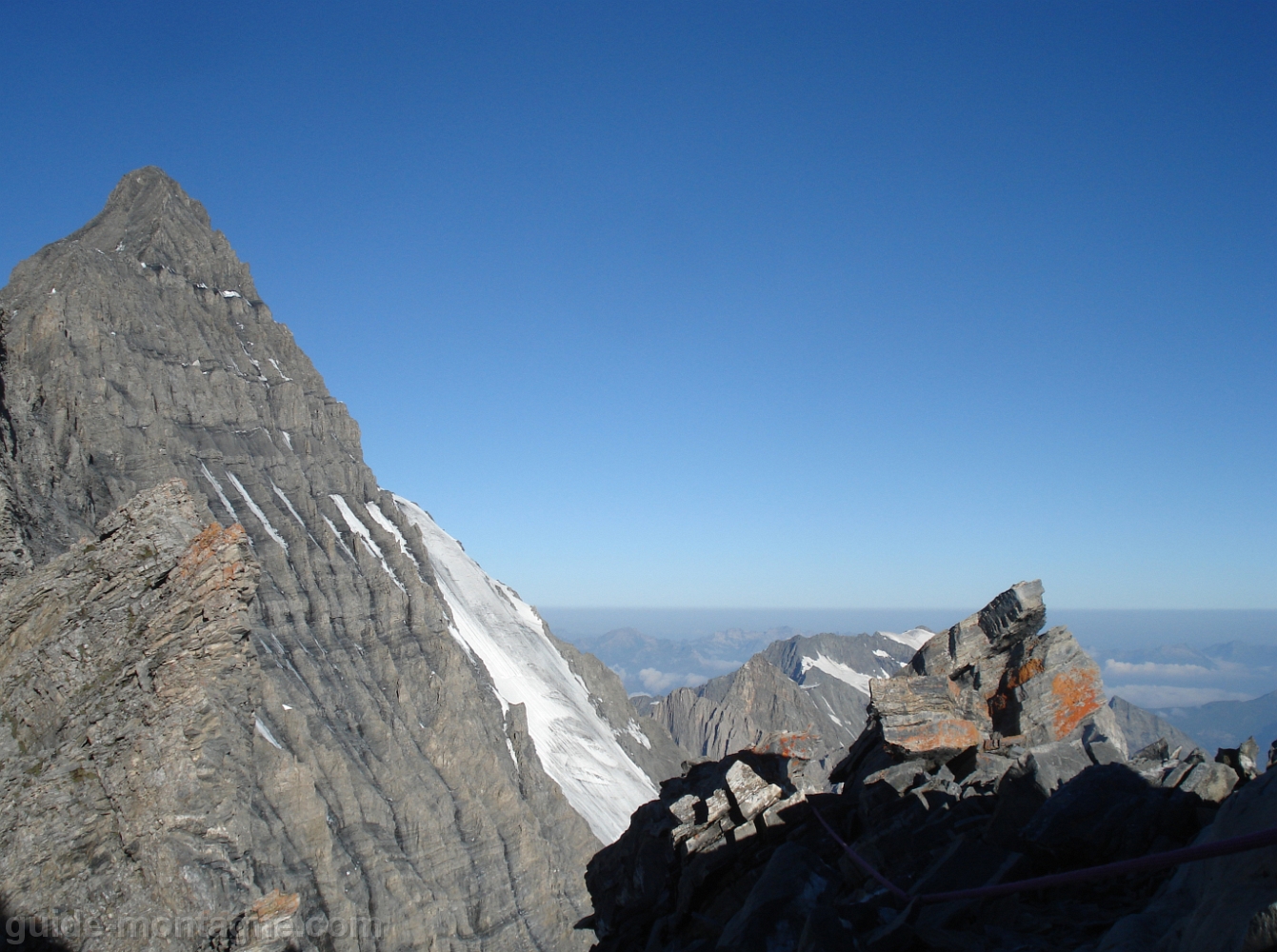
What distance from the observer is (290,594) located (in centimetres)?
4756

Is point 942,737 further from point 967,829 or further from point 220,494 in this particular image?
point 220,494

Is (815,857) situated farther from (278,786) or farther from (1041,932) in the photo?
(278,786)

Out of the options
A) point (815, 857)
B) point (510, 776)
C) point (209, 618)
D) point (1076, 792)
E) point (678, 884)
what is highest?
point (209, 618)

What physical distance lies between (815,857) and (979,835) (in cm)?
246

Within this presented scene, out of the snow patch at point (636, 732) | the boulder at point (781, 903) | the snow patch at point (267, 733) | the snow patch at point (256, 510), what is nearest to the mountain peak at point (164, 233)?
the snow patch at point (256, 510)

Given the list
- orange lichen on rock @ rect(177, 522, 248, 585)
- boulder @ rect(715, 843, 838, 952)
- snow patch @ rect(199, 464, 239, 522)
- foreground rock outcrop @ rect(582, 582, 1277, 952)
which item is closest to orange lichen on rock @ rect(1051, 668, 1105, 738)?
foreground rock outcrop @ rect(582, 582, 1277, 952)

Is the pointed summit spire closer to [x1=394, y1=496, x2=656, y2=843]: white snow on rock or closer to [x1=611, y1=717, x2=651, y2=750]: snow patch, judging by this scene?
[x1=394, y1=496, x2=656, y2=843]: white snow on rock

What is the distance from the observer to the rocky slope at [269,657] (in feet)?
37.2

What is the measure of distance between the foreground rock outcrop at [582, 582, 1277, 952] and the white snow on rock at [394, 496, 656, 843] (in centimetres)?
5361

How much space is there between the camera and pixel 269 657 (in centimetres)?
4075

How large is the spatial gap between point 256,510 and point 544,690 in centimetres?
4253

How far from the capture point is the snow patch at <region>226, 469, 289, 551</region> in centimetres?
4978

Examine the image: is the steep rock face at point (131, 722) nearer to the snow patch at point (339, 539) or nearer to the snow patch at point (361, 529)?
the snow patch at point (339, 539)

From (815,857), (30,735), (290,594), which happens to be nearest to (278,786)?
(290,594)
